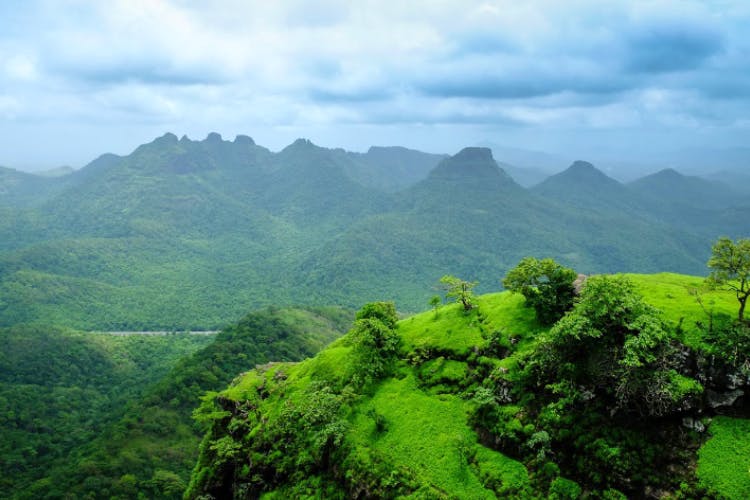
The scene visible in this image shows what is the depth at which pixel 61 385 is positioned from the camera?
4299 inches

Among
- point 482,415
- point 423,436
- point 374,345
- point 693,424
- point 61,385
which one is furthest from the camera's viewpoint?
point 61,385

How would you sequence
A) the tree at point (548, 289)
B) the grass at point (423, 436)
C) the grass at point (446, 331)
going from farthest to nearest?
the grass at point (446, 331) → the tree at point (548, 289) → the grass at point (423, 436)

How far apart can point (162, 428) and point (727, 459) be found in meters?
80.7

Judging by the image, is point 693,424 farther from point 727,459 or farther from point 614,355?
point 614,355

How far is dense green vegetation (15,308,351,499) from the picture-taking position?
6297 cm

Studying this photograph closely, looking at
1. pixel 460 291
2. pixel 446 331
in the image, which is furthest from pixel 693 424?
pixel 460 291

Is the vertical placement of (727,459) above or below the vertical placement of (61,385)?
above

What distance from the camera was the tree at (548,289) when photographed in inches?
1207

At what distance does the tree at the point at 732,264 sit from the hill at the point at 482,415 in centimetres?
150

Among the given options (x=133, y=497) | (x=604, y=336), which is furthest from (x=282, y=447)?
(x=133, y=497)

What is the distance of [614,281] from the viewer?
26.8 meters

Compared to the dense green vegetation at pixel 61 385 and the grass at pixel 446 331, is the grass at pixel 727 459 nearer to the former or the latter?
the grass at pixel 446 331

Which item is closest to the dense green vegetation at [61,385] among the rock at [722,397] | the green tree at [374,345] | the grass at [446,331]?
the green tree at [374,345]

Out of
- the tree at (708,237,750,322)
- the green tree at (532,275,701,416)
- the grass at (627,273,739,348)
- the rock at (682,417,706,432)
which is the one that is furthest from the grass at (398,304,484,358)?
the tree at (708,237,750,322)
